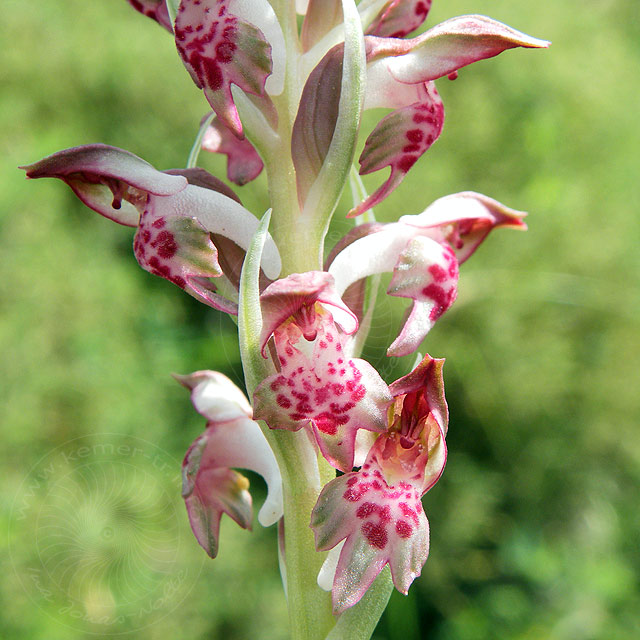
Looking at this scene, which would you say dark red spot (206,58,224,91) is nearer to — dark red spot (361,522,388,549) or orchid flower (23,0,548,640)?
orchid flower (23,0,548,640)

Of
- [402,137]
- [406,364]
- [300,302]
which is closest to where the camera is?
[300,302]

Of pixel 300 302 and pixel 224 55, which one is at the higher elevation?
pixel 224 55

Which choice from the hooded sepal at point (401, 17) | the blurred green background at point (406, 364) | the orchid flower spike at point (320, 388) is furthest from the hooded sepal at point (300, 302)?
the blurred green background at point (406, 364)

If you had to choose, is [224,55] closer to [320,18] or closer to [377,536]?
[320,18]

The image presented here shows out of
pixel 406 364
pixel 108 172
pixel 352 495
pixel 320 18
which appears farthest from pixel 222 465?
pixel 406 364

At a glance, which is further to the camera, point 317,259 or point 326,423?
point 317,259

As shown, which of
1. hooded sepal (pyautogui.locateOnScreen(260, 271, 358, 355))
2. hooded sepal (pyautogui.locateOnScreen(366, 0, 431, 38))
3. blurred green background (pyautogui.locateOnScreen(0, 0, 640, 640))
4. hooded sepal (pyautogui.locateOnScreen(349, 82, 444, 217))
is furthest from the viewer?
blurred green background (pyautogui.locateOnScreen(0, 0, 640, 640))

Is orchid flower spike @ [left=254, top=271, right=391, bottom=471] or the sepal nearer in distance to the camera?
orchid flower spike @ [left=254, top=271, right=391, bottom=471]

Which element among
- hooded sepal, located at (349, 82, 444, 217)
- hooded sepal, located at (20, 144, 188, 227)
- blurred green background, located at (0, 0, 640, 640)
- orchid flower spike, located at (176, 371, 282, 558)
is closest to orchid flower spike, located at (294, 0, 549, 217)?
hooded sepal, located at (349, 82, 444, 217)

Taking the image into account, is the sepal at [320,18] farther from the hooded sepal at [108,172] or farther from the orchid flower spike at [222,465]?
the orchid flower spike at [222,465]
